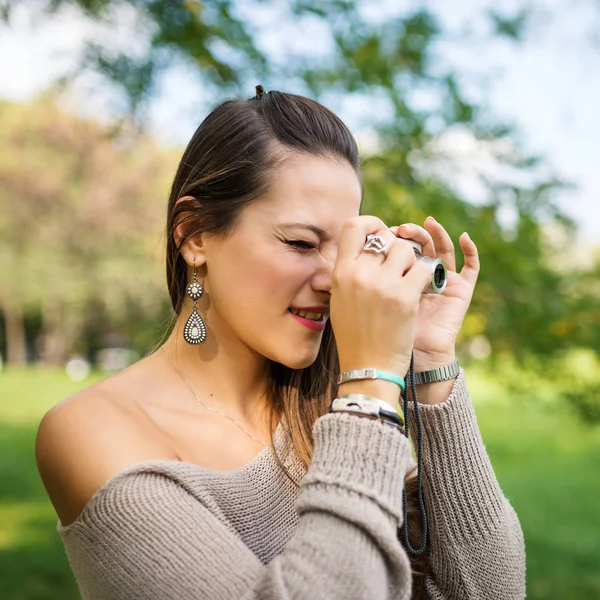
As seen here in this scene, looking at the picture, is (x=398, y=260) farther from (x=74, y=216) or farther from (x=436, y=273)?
(x=74, y=216)

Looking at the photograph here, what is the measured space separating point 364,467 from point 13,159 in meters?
21.6

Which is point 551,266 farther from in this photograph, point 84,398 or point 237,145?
point 84,398

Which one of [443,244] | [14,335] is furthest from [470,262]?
[14,335]

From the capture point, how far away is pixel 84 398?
5.32 ft

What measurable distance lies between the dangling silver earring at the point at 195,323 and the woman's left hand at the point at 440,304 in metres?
0.54

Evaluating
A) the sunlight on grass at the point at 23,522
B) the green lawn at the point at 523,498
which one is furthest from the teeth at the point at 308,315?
the sunlight on grass at the point at 23,522

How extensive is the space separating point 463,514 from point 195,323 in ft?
2.71

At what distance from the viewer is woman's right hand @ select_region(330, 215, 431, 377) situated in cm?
150

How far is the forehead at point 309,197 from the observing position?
1773mm

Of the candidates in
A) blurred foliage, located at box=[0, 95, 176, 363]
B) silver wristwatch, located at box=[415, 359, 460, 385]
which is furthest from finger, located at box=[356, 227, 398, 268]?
blurred foliage, located at box=[0, 95, 176, 363]

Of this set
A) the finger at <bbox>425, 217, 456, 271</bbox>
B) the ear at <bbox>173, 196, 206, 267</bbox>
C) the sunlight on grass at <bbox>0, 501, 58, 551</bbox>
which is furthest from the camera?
the sunlight on grass at <bbox>0, 501, 58, 551</bbox>

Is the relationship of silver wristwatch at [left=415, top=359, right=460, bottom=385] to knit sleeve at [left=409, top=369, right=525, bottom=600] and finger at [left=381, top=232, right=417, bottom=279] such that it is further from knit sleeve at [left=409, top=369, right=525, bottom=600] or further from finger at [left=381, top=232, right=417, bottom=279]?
finger at [left=381, top=232, right=417, bottom=279]

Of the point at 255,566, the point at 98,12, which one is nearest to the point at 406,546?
the point at 255,566

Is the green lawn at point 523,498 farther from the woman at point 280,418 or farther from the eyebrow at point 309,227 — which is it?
the eyebrow at point 309,227
